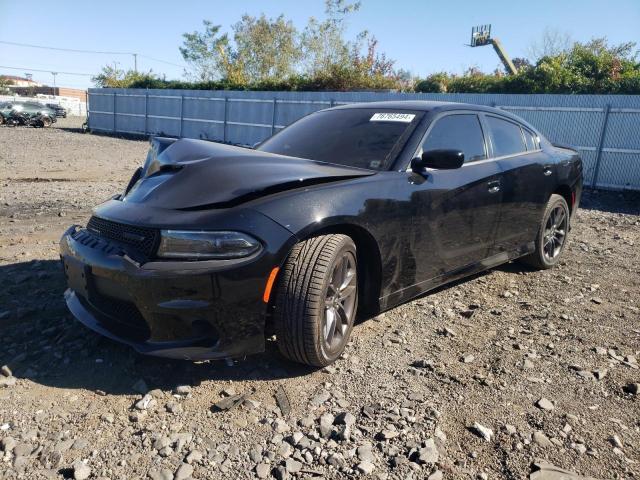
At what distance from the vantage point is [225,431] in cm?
240

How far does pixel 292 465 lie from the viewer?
218 centimetres

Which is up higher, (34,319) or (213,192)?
(213,192)

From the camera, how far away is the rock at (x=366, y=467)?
215 centimetres

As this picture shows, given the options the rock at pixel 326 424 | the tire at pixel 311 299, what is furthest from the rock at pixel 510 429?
the tire at pixel 311 299

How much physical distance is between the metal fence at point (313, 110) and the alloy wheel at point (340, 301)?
10145 millimetres

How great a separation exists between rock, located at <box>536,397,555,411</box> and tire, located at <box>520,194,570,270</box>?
2.53 meters

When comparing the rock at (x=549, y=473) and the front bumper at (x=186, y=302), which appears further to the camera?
the front bumper at (x=186, y=302)

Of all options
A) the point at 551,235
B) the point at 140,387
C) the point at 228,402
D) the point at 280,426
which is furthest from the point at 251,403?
the point at 551,235

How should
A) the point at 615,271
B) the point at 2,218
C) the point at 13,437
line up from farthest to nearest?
the point at 2,218
the point at 615,271
the point at 13,437

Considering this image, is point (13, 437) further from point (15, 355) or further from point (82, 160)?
point (82, 160)

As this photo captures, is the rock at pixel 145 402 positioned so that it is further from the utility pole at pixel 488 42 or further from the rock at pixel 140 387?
the utility pole at pixel 488 42

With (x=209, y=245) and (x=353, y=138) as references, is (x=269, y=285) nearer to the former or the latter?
(x=209, y=245)

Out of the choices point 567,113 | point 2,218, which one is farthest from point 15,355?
point 567,113

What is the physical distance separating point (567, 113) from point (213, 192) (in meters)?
11.0
